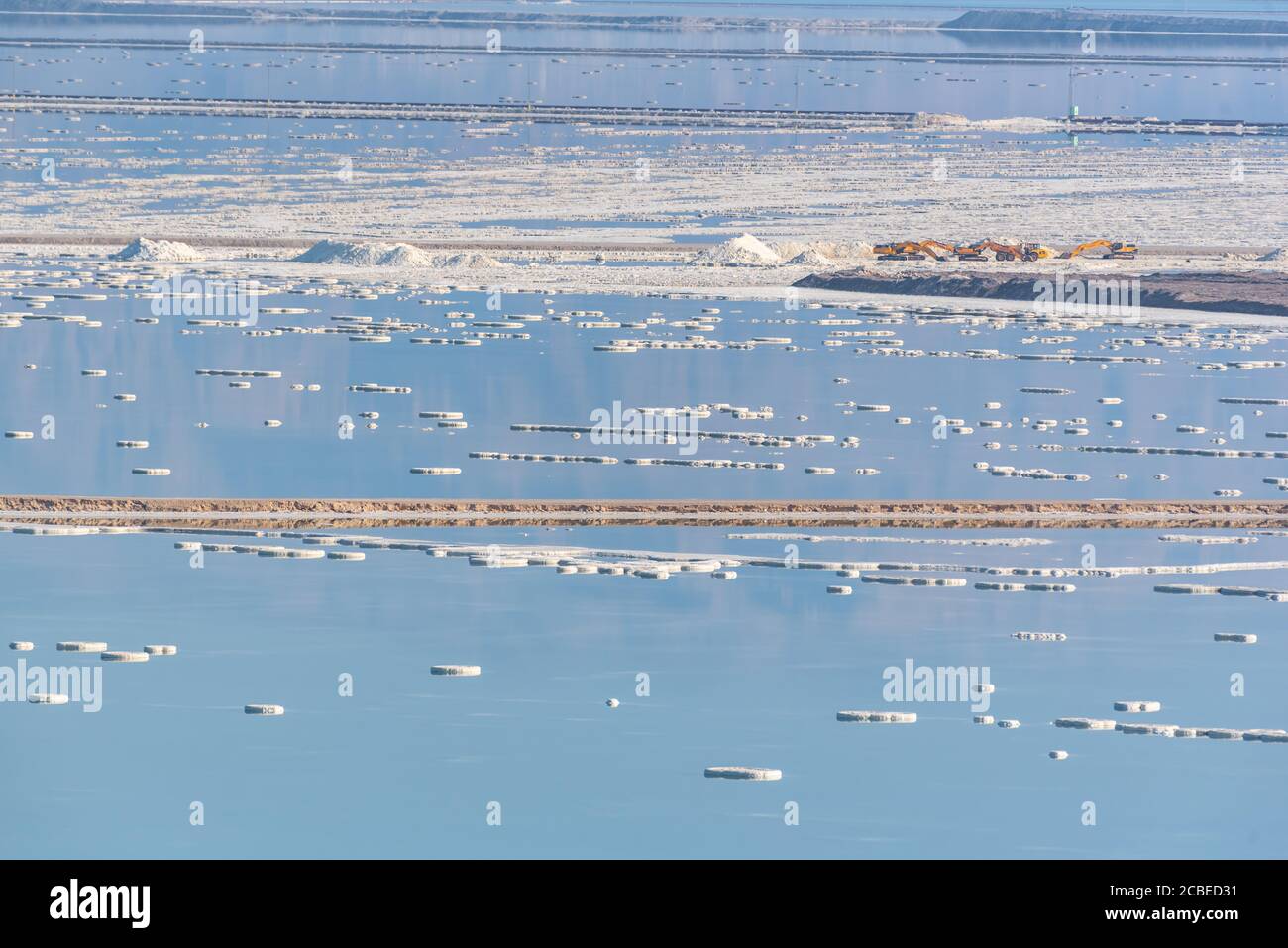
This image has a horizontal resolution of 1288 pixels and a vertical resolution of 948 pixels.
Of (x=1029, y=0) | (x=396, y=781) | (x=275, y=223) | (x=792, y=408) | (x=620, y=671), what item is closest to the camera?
(x=396, y=781)

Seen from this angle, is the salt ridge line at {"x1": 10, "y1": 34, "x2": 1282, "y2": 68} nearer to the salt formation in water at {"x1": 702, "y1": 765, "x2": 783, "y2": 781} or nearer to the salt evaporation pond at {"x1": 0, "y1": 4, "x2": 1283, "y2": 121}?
the salt evaporation pond at {"x1": 0, "y1": 4, "x2": 1283, "y2": 121}

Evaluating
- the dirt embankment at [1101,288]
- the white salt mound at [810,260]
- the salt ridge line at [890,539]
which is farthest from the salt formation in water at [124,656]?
the white salt mound at [810,260]

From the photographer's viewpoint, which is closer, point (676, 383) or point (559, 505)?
point (559, 505)

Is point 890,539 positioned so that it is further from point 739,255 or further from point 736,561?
point 739,255

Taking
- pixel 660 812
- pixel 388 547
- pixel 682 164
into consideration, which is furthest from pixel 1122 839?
pixel 682 164

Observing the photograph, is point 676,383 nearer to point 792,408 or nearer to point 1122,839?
point 792,408

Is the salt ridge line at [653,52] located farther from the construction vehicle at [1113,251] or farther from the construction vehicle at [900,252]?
the construction vehicle at [900,252]
